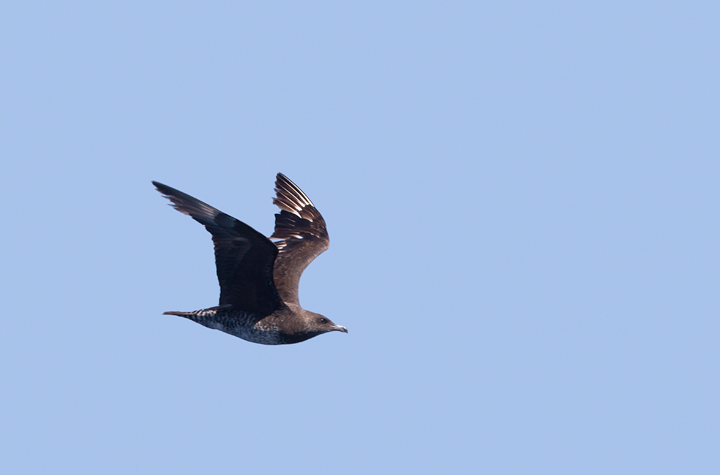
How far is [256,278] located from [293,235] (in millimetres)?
3308

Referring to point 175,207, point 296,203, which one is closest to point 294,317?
point 175,207

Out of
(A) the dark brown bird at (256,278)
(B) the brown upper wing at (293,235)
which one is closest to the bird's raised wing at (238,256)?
(A) the dark brown bird at (256,278)

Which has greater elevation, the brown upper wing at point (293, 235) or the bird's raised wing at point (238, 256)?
the brown upper wing at point (293, 235)

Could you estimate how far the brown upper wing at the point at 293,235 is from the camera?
48.2 ft

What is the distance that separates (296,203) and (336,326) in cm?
388

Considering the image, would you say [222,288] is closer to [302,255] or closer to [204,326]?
[204,326]

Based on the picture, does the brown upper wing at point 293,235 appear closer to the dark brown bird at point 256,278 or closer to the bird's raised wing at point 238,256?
the dark brown bird at point 256,278

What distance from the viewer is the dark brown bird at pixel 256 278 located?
12.1 m

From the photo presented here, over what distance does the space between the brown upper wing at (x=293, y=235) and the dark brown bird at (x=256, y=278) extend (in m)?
0.02

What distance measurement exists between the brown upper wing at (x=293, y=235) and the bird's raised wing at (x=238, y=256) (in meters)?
1.21

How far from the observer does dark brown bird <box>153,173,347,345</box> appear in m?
12.1

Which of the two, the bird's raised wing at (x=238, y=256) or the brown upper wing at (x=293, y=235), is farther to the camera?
the brown upper wing at (x=293, y=235)

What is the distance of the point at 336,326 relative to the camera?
13.6m

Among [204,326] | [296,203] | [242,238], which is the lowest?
[204,326]
